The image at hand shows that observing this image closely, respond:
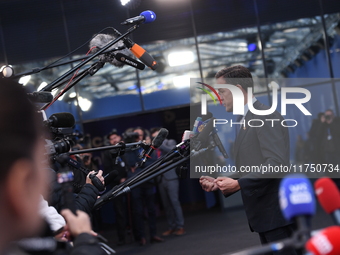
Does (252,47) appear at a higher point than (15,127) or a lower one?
higher

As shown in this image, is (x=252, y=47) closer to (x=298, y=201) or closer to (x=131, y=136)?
(x=131, y=136)

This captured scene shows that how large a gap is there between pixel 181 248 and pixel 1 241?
5673 millimetres

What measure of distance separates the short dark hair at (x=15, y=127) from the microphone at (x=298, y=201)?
64 centimetres

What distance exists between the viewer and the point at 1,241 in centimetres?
105

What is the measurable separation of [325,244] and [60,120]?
1806mm

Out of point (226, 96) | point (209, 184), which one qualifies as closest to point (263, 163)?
point (209, 184)

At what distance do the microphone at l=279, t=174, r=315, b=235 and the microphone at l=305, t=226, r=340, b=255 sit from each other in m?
0.05

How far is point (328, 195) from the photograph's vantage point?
42.5 inches

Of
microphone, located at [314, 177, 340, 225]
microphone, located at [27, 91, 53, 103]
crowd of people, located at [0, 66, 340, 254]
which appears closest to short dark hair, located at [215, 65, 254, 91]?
crowd of people, located at [0, 66, 340, 254]

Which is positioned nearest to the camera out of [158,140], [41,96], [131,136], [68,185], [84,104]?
[68,185]

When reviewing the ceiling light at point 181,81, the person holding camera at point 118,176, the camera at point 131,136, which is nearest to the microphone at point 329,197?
the camera at point 131,136

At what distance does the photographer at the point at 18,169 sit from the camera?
1041 millimetres

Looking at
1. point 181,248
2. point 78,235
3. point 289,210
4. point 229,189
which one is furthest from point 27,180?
point 181,248

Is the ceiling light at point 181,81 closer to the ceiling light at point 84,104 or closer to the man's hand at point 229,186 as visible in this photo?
the ceiling light at point 84,104
